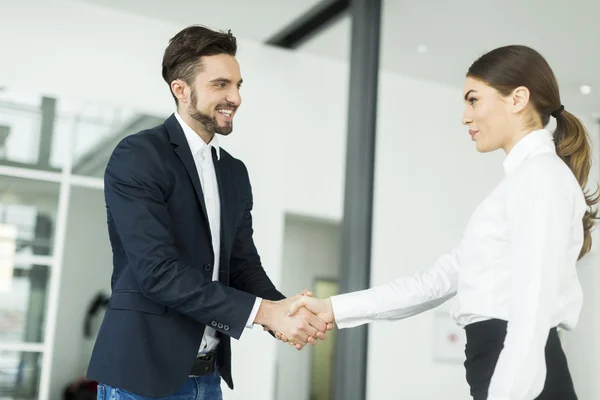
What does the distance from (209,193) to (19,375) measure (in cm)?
316

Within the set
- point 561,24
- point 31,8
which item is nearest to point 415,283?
point 561,24

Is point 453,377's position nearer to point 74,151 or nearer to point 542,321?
point 74,151

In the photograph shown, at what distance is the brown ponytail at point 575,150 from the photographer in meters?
1.80

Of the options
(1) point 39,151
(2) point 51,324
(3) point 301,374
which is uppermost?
(1) point 39,151

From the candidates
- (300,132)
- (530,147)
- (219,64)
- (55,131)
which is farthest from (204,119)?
(300,132)

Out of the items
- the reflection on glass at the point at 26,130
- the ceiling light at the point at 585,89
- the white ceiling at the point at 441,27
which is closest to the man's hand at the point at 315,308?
the ceiling light at the point at 585,89

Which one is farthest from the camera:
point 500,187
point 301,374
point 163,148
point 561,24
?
point 301,374

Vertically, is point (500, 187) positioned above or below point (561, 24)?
below

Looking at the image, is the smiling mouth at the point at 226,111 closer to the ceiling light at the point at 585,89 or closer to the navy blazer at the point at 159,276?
the navy blazer at the point at 159,276

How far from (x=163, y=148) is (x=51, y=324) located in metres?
3.14

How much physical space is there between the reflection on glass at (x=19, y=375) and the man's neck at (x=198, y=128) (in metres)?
3.06

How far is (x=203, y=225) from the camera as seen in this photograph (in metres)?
2.08

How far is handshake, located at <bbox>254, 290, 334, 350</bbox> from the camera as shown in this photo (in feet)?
7.40

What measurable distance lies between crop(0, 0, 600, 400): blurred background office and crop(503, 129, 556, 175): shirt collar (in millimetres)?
2267
